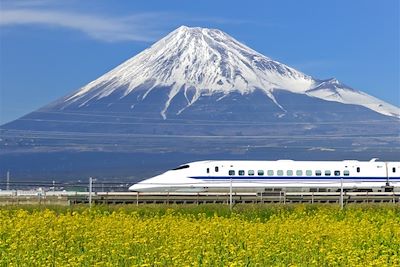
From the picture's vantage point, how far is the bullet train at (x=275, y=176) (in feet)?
228

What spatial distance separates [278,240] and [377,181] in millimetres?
51426

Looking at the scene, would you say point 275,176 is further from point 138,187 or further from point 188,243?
point 188,243

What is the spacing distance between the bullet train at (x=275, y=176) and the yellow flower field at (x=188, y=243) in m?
42.4

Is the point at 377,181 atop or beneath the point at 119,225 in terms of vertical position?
atop

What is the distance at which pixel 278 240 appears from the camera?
71.8ft

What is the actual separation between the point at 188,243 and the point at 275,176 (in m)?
51.3

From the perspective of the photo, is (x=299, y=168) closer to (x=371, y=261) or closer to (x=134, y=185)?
(x=134, y=185)

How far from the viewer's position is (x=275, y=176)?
71.1 metres

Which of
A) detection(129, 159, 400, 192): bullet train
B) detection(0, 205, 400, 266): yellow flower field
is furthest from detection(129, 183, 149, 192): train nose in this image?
detection(0, 205, 400, 266): yellow flower field

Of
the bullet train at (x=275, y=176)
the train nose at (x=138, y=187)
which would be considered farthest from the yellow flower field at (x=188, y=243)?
the bullet train at (x=275, y=176)

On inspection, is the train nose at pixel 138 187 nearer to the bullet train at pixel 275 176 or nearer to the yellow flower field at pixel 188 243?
the bullet train at pixel 275 176

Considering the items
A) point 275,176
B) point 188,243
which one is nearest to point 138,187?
point 275,176

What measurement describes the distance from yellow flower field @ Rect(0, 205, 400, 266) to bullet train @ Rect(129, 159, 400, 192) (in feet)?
139

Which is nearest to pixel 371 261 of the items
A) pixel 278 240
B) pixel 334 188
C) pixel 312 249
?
pixel 312 249
